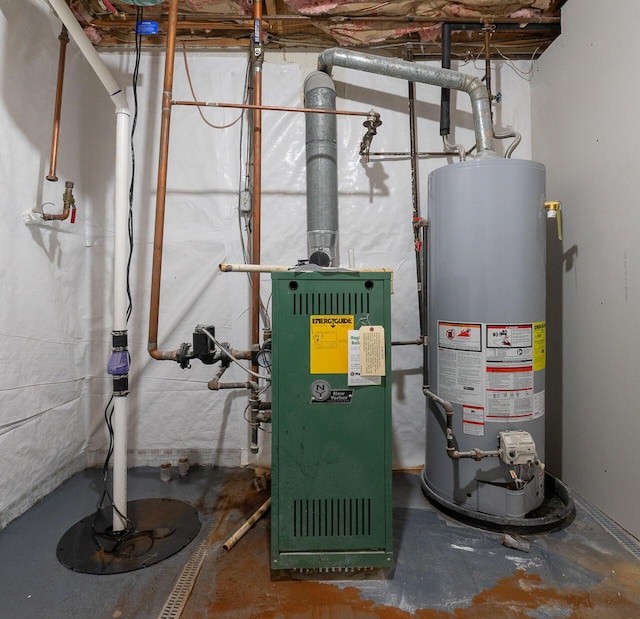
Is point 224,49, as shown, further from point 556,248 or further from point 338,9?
point 556,248

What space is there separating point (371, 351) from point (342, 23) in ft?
5.55

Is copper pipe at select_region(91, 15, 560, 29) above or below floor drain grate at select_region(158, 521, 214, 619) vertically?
above

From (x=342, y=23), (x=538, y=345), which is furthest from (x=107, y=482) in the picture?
(x=342, y=23)

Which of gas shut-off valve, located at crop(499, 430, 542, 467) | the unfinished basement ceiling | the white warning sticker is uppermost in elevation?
the unfinished basement ceiling

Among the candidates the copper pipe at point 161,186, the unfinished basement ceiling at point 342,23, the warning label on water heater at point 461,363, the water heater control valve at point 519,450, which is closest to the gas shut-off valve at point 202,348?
the copper pipe at point 161,186

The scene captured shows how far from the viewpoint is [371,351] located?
1137 millimetres

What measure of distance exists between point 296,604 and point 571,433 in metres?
1.42

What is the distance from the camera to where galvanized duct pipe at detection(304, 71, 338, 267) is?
5.49ft

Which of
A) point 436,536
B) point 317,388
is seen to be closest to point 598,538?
point 436,536

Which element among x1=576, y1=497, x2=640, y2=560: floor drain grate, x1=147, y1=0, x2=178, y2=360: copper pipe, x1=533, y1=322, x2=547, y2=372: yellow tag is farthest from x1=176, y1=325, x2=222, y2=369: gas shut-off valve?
x1=576, y1=497, x2=640, y2=560: floor drain grate

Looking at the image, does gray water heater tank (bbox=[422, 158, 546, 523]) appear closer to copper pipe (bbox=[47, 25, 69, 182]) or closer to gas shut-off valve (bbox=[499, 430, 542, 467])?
gas shut-off valve (bbox=[499, 430, 542, 467])

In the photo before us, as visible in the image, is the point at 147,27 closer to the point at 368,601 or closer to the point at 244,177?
the point at 244,177

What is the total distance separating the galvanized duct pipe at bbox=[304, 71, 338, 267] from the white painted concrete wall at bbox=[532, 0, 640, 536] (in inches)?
43.4

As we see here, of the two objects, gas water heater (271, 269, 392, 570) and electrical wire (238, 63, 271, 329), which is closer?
gas water heater (271, 269, 392, 570)
